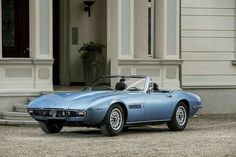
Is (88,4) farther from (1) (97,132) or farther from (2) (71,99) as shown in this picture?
(2) (71,99)

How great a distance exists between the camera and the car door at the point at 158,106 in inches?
548

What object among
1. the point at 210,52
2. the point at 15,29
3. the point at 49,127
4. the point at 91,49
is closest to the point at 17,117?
the point at 49,127

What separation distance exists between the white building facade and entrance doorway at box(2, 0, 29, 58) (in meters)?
0.03

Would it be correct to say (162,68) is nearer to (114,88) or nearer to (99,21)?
(99,21)

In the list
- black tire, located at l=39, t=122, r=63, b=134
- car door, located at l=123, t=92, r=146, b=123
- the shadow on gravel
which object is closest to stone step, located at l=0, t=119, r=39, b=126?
the shadow on gravel

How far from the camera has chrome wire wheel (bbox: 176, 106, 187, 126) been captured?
48.5 ft

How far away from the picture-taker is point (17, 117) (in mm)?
16453

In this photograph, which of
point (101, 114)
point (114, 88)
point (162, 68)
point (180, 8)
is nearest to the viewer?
point (101, 114)

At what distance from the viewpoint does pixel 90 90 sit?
46.9 feet

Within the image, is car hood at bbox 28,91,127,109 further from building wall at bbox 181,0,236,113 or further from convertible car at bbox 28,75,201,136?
building wall at bbox 181,0,236,113

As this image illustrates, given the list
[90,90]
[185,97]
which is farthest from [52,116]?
[185,97]

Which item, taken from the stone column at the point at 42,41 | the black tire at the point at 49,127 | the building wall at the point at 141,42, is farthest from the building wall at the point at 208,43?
the black tire at the point at 49,127

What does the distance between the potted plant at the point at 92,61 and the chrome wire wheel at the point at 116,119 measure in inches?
305

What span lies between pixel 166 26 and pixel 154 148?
853 centimetres
